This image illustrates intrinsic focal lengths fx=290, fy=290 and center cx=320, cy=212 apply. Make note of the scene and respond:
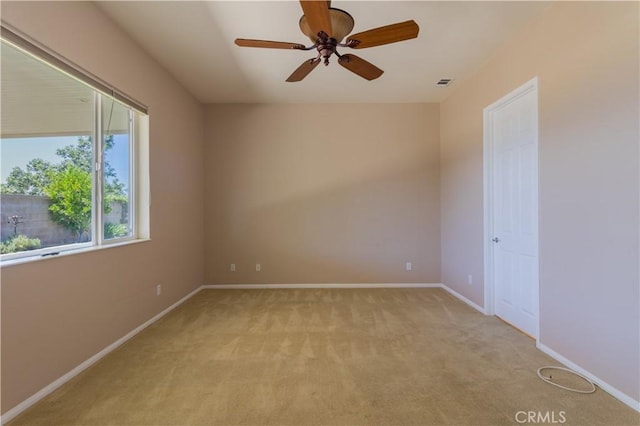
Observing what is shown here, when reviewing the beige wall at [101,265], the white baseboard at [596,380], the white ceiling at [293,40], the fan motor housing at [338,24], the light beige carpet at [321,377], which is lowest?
the light beige carpet at [321,377]

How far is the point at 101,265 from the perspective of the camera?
2.38m

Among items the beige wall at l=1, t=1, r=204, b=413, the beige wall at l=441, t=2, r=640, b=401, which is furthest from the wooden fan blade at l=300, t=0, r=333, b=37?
the beige wall at l=441, t=2, r=640, b=401

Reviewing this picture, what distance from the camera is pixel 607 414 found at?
5.55 ft

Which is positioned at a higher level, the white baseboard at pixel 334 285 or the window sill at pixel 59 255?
the window sill at pixel 59 255

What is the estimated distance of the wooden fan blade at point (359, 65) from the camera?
2210mm

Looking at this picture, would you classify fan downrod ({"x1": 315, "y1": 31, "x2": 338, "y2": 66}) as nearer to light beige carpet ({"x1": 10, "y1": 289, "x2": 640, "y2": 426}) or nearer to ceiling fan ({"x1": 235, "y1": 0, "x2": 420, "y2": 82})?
ceiling fan ({"x1": 235, "y1": 0, "x2": 420, "y2": 82})

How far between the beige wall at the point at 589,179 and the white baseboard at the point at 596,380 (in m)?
0.03

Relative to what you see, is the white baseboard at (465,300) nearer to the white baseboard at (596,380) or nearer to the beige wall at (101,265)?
the white baseboard at (596,380)

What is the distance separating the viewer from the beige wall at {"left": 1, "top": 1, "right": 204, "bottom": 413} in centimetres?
174

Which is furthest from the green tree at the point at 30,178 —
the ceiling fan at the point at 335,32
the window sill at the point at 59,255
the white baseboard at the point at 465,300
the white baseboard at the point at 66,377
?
the white baseboard at the point at 465,300

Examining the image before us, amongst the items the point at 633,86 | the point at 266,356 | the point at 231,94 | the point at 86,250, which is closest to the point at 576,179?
the point at 633,86

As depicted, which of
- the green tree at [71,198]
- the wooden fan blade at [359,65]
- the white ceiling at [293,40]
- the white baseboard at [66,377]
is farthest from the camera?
the white ceiling at [293,40]

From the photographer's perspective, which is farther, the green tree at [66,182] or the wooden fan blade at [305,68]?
the wooden fan blade at [305,68]

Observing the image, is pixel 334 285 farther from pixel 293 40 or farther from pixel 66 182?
pixel 66 182
